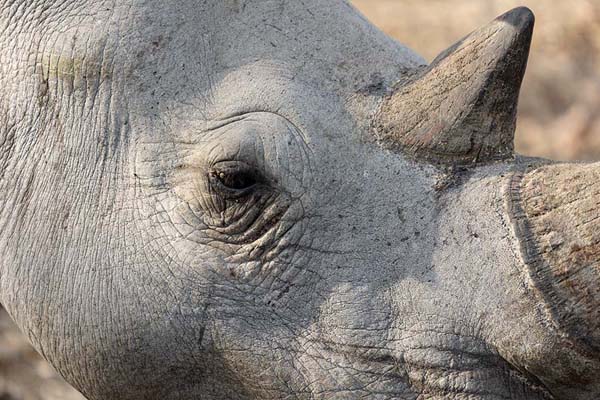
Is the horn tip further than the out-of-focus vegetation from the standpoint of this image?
No

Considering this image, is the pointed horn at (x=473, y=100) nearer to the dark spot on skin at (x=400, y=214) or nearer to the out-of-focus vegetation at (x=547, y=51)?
the dark spot on skin at (x=400, y=214)

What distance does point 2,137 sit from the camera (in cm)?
346

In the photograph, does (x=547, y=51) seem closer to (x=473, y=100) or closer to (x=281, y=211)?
(x=473, y=100)

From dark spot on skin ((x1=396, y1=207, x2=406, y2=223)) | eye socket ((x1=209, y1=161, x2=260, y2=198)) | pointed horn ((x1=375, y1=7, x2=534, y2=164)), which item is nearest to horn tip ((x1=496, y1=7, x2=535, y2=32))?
pointed horn ((x1=375, y1=7, x2=534, y2=164))

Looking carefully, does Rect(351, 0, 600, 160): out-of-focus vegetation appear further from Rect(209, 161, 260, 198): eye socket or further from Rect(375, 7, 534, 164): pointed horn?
Rect(209, 161, 260, 198): eye socket

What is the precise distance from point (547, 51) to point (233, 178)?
23.0 ft

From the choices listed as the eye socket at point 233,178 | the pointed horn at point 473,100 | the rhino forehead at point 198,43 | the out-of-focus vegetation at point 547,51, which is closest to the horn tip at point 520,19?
the pointed horn at point 473,100

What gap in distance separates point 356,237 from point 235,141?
44cm

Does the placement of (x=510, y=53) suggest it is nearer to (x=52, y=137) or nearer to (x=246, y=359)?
(x=246, y=359)

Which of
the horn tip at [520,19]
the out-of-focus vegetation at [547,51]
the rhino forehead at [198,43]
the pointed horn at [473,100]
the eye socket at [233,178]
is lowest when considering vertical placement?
the eye socket at [233,178]

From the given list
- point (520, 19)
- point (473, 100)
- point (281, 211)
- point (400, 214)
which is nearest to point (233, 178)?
point (281, 211)

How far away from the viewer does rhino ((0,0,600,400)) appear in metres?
2.81

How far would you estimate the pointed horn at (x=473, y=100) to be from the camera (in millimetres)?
2979

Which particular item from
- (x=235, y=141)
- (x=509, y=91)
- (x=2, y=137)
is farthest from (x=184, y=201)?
(x=509, y=91)
